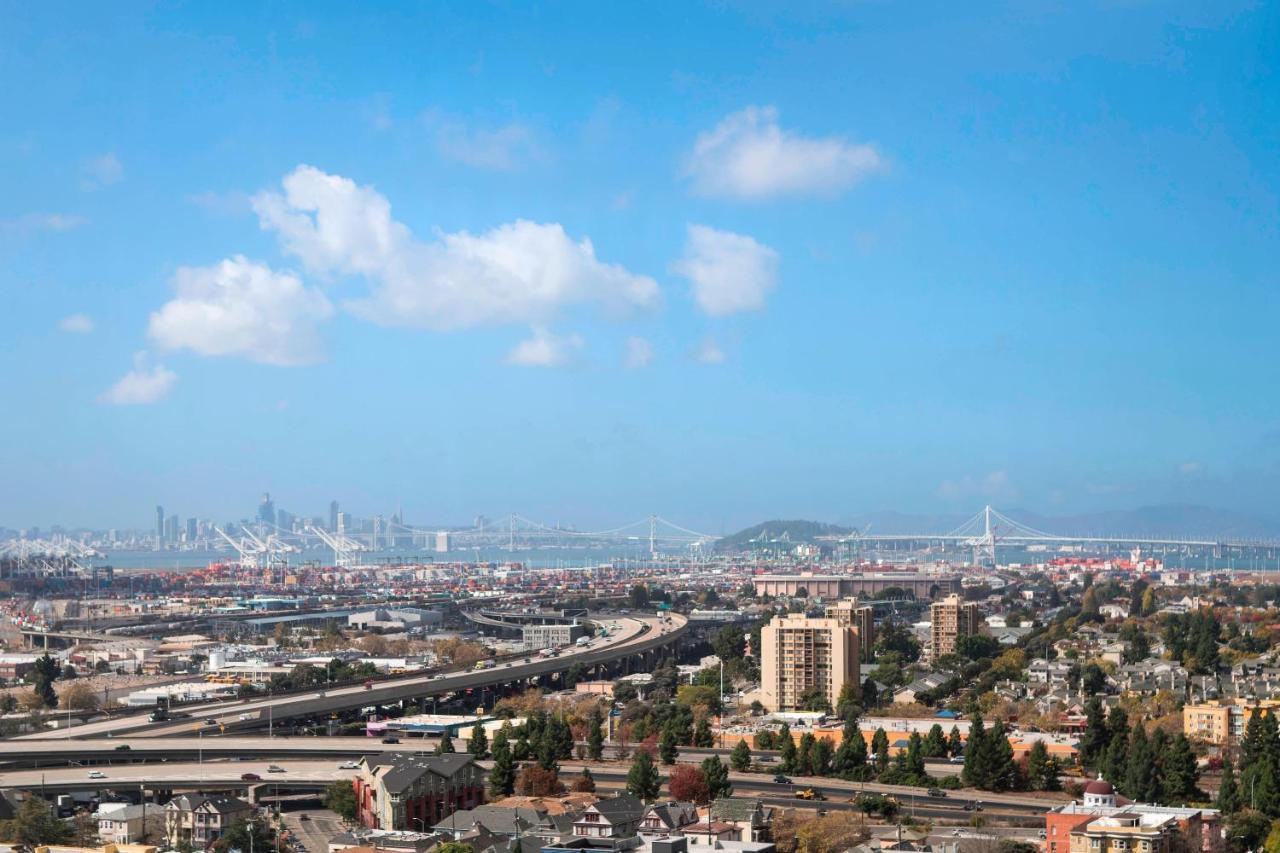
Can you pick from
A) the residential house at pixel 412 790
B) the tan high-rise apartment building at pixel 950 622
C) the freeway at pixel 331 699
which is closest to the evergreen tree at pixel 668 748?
the residential house at pixel 412 790

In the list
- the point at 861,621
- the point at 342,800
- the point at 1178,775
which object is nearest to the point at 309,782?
the point at 342,800

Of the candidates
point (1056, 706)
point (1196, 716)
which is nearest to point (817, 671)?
point (1056, 706)

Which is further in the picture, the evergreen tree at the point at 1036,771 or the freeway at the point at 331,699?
the freeway at the point at 331,699

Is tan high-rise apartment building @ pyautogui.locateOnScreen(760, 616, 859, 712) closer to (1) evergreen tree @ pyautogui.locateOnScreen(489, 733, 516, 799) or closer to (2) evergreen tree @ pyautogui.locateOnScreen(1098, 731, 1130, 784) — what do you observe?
(2) evergreen tree @ pyautogui.locateOnScreen(1098, 731, 1130, 784)

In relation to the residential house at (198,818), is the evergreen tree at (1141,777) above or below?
above

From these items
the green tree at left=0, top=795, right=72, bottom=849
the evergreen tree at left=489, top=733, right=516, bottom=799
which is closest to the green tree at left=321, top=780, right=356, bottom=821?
the evergreen tree at left=489, top=733, right=516, bottom=799

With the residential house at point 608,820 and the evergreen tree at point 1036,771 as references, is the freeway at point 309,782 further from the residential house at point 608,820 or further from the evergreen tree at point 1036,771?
the residential house at point 608,820
